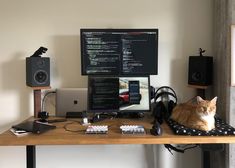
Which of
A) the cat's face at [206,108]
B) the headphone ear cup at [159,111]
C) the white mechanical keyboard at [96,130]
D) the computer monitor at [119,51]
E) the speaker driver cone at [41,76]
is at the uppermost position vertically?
the computer monitor at [119,51]

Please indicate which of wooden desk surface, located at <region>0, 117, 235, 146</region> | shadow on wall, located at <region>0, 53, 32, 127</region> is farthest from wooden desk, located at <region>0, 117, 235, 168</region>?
shadow on wall, located at <region>0, 53, 32, 127</region>

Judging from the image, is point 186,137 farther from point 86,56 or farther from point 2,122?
point 2,122

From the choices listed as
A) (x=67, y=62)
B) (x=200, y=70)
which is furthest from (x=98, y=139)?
(x=200, y=70)

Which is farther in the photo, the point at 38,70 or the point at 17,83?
the point at 17,83

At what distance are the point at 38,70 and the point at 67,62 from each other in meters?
0.28

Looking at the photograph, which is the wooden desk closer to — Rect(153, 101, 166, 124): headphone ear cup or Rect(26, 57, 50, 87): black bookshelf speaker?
Rect(153, 101, 166, 124): headphone ear cup

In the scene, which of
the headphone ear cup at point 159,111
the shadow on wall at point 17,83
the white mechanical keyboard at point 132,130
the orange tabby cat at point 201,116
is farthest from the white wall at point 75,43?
the white mechanical keyboard at point 132,130

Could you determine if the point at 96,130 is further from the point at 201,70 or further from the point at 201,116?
the point at 201,70

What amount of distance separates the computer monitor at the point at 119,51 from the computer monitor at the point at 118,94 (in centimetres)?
11

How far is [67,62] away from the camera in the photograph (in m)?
2.32

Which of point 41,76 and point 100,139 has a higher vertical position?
point 41,76

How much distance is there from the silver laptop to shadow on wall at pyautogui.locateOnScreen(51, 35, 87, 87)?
141 millimetres

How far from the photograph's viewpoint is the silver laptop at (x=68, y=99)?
2199mm

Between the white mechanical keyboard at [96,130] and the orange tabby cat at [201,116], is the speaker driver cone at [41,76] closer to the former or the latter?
the white mechanical keyboard at [96,130]
